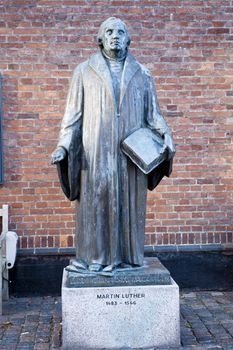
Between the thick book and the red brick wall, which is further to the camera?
the red brick wall

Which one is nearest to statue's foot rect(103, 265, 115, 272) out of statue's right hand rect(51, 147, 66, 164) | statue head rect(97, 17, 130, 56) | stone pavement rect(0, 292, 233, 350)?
stone pavement rect(0, 292, 233, 350)

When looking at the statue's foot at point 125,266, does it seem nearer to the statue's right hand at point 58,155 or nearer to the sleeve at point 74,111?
the statue's right hand at point 58,155

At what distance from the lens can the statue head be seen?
15.6ft

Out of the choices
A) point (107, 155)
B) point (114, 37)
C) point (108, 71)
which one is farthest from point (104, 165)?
point (114, 37)

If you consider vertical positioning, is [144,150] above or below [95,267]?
above

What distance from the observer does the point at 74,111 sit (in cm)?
480

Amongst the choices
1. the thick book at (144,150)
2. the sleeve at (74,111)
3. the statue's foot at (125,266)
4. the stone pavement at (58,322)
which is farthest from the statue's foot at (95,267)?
the sleeve at (74,111)

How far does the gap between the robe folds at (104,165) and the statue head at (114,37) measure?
12 cm

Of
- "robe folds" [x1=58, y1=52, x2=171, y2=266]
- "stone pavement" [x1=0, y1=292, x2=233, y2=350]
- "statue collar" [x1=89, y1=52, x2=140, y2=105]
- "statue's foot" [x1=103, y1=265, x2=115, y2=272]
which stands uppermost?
"statue collar" [x1=89, y1=52, x2=140, y2=105]

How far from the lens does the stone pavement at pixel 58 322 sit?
4902 mm

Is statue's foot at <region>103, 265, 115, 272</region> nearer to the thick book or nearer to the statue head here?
the thick book

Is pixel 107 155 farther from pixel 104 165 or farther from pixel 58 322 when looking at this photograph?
pixel 58 322

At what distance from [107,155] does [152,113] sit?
59 cm

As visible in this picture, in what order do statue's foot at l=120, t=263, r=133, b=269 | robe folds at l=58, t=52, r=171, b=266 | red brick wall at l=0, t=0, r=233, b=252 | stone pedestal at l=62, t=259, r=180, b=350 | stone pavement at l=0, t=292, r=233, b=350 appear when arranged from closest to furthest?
stone pedestal at l=62, t=259, r=180, b=350
robe folds at l=58, t=52, r=171, b=266
statue's foot at l=120, t=263, r=133, b=269
stone pavement at l=0, t=292, r=233, b=350
red brick wall at l=0, t=0, r=233, b=252
